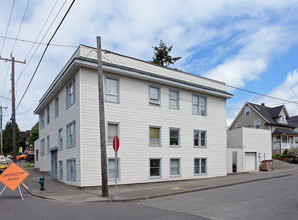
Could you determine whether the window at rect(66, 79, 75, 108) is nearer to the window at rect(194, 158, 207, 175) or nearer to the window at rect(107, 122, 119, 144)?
the window at rect(107, 122, 119, 144)

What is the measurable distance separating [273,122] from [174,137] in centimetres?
2922

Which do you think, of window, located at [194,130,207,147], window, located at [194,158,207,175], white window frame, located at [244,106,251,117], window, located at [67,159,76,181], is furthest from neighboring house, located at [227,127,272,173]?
white window frame, located at [244,106,251,117]

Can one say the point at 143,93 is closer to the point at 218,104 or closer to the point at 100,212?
the point at 218,104

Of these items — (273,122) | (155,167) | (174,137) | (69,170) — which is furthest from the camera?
(273,122)

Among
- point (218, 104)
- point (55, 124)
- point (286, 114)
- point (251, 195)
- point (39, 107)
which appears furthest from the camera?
point (286, 114)

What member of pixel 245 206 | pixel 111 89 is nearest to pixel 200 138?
pixel 111 89

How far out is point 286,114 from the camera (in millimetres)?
48188

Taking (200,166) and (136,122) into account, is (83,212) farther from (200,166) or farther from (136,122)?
(200,166)

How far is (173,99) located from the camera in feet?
70.6

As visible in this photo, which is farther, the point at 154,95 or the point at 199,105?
the point at 199,105

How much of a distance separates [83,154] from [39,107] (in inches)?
496

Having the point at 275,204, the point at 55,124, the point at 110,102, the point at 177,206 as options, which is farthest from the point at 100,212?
the point at 55,124

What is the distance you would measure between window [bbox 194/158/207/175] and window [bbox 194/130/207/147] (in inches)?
47.0

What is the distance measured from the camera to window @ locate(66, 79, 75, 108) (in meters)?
18.3
